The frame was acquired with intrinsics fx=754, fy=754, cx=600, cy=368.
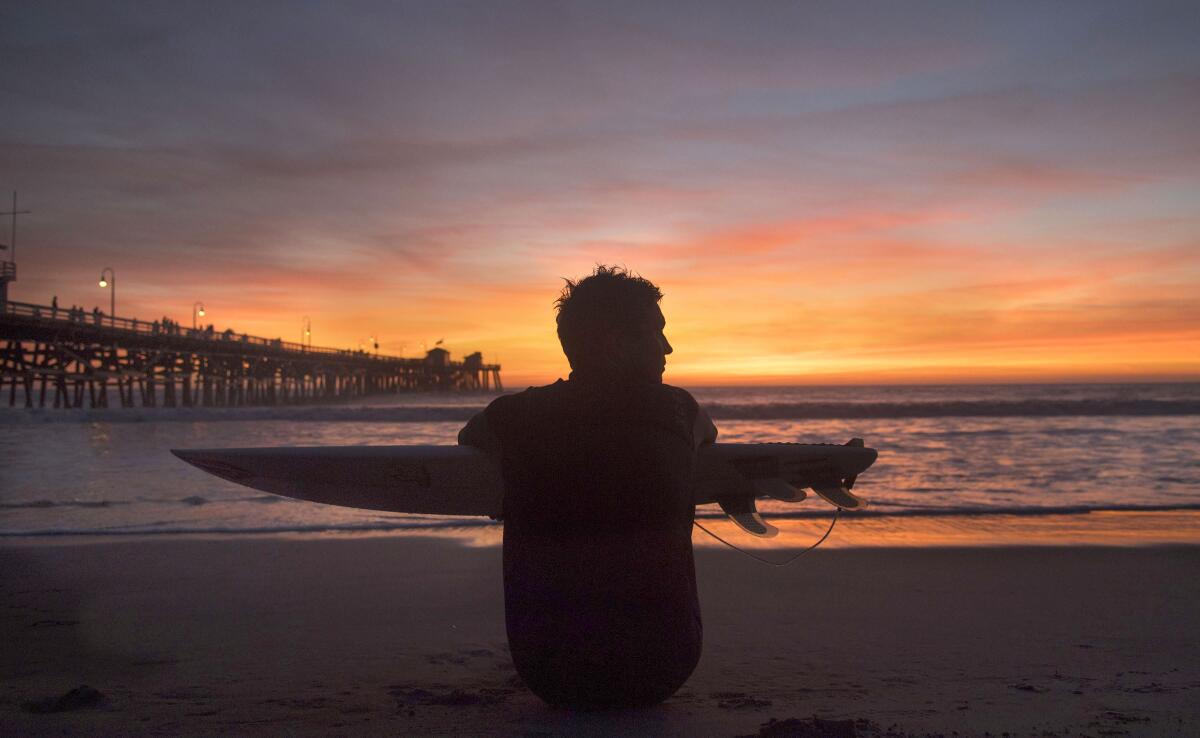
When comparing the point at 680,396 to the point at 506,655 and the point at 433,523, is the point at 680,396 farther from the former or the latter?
the point at 433,523

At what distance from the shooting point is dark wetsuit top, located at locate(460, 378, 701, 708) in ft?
5.97

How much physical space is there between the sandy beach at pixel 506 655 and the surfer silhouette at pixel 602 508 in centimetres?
Answer: 17

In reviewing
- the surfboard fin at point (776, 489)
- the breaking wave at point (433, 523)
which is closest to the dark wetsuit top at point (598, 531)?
the surfboard fin at point (776, 489)

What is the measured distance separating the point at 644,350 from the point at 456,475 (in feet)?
3.74

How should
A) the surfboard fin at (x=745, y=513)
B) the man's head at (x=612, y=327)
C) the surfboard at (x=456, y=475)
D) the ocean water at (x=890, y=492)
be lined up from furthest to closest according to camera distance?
the ocean water at (x=890, y=492) → the surfboard at (x=456, y=475) → the surfboard fin at (x=745, y=513) → the man's head at (x=612, y=327)

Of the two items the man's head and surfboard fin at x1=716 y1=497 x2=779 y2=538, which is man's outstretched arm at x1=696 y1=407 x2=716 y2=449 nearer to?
the man's head

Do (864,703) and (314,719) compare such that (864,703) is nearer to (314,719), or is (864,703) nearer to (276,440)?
(314,719)

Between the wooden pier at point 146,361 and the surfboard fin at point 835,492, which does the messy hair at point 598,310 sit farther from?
the wooden pier at point 146,361

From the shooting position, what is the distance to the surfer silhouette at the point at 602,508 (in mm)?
1824

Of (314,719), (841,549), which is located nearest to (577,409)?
(314,719)

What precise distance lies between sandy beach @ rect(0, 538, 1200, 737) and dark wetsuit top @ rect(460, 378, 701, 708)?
19 centimetres

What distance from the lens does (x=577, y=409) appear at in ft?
5.97


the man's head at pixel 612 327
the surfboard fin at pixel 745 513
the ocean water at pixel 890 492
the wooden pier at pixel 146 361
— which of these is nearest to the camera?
the man's head at pixel 612 327

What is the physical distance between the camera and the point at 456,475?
9.21 ft
